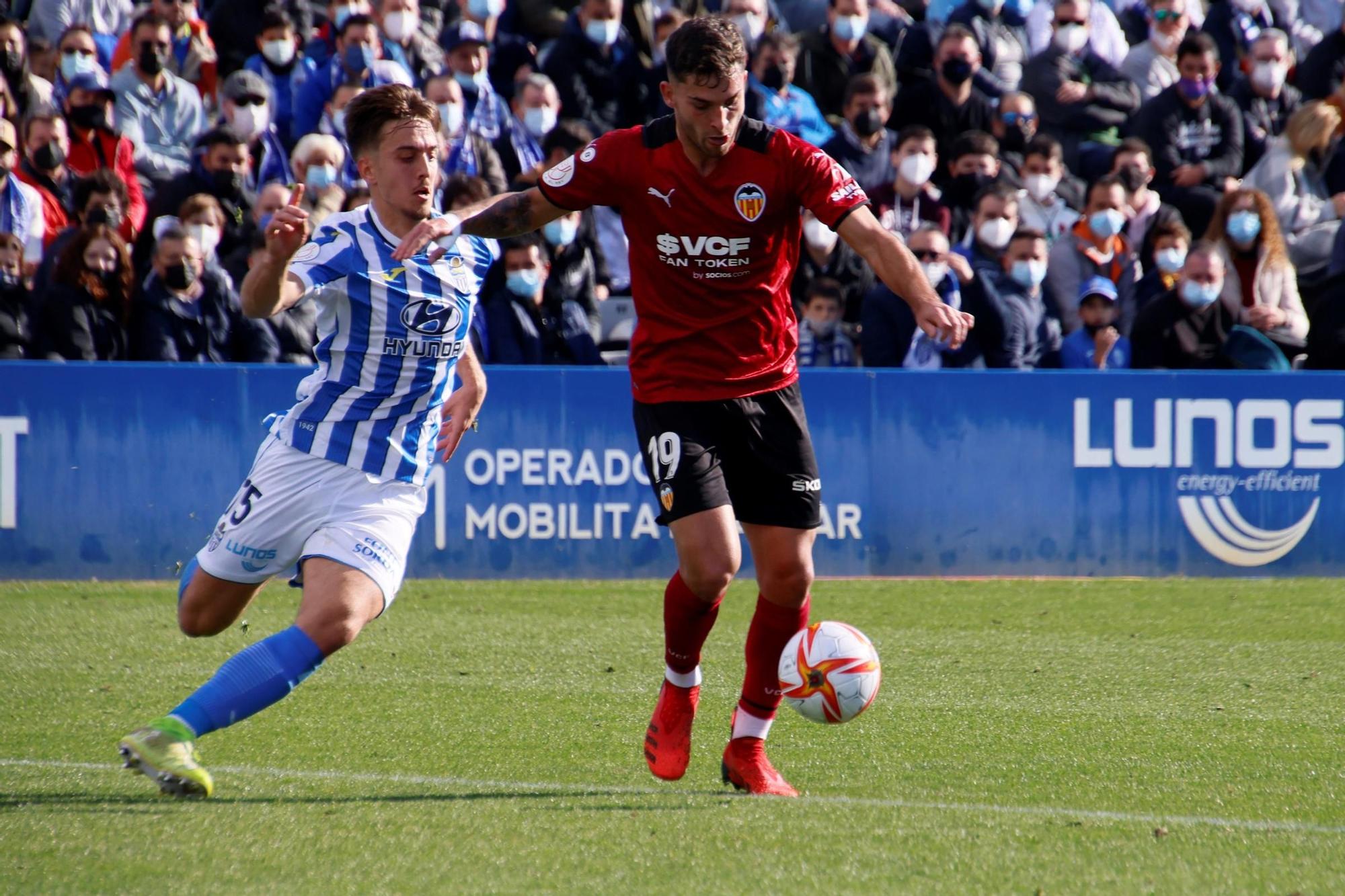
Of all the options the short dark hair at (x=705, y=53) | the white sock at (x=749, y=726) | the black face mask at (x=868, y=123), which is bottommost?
the white sock at (x=749, y=726)

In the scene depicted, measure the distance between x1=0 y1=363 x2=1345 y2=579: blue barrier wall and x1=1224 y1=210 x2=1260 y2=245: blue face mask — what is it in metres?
1.68

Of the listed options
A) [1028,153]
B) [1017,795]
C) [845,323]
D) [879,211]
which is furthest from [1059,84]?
[1017,795]

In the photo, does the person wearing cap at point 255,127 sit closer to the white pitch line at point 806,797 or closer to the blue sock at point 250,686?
the white pitch line at point 806,797

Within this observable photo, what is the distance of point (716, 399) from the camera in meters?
5.18

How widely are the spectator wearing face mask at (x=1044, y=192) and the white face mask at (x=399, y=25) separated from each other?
16.7 ft

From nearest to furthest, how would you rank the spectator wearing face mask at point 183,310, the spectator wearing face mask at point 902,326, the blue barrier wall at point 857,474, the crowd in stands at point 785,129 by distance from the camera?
the blue barrier wall at point 857,474 < the spectator wearing face mask at point 183,310 < the crowd in stands at point 785,129 < the spectator wearing face mask at point 902,326

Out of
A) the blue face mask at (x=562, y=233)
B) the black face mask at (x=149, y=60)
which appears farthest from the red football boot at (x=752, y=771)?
the black face mask at (x=149, y=60)

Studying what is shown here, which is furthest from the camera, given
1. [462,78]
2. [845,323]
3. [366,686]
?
[462,78]

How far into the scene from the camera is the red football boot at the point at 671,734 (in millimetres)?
5180

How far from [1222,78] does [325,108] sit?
29.2 ft

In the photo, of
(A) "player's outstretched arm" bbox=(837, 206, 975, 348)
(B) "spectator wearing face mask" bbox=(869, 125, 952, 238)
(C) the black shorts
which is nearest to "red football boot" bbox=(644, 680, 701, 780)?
(C) the black shorts

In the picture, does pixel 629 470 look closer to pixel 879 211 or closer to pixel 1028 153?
pixel 879 211

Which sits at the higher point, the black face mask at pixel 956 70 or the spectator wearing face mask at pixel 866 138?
the black face mask at pixel 956 70

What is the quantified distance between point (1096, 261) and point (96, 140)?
753 centimetres
